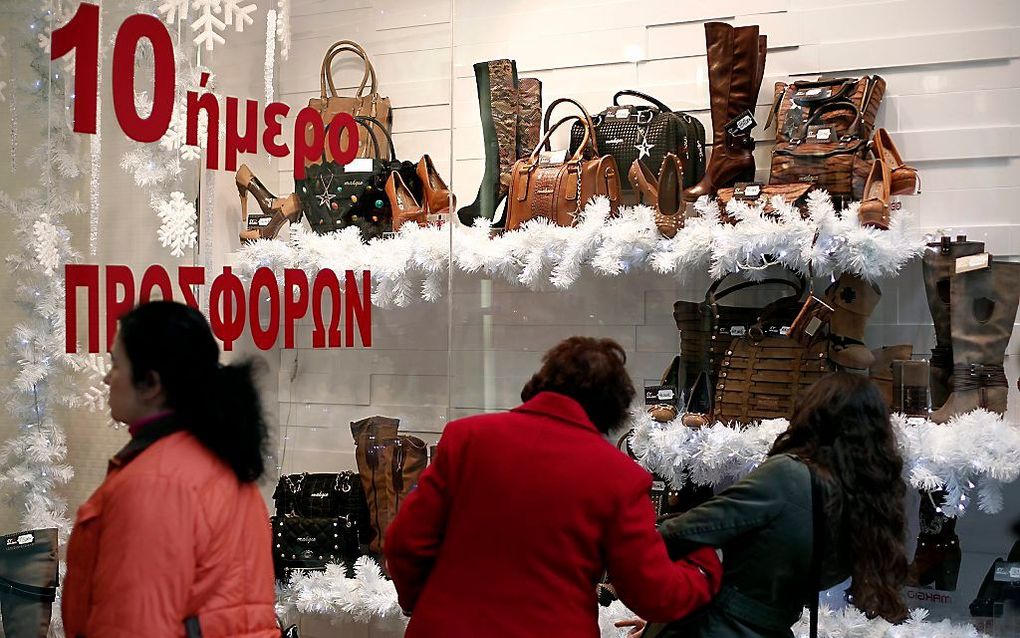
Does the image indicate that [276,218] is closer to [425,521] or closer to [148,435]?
[425,521]

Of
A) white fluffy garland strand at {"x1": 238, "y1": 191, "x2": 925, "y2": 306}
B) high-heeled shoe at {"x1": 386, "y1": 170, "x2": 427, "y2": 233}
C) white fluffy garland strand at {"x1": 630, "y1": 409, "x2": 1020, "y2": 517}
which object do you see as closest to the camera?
white fluffy garland strand at {"x1": 630, "y1": 409, "x2": 1020, "y2": 517}

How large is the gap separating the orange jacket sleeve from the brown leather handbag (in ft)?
7.21

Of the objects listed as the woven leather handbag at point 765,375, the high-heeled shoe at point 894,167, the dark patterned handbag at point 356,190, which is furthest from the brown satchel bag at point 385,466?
the high-heeled shoe at point 894,167

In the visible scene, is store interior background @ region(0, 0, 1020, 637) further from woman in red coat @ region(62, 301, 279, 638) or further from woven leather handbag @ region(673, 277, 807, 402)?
woman in red coat @ region(62, 301, 279, 638)

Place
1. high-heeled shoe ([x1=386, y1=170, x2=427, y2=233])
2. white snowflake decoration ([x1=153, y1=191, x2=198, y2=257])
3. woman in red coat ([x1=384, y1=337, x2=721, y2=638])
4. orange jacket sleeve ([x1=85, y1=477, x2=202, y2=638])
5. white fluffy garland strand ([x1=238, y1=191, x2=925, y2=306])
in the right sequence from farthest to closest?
1. high-heeled shoe ([x1=386, y1=170, x2=427, y2=233])
2. white fluffy garland strand ([x1=238, y1=191, x2=925, y2=306])
3. white snowflake decoration ([x1=153, y1=191, x2=198, y2=257])
4. woman in red coat ([x1=384, y1=337, x2=721, y2=638])
5. orange jacket sleeve ([x1=85, y1=477, x2=202, y2=638])

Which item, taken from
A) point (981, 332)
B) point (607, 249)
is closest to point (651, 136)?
point (607, 249)

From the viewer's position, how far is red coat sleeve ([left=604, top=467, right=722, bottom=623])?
2449mm

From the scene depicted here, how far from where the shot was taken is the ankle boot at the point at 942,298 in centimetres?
A: 346

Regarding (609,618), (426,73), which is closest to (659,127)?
(426,73)

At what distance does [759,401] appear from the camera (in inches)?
137

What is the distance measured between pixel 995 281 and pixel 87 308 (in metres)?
2.77

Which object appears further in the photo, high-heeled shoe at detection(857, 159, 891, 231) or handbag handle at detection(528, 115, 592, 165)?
handbag handle at detection(528, 115, 592, 165)

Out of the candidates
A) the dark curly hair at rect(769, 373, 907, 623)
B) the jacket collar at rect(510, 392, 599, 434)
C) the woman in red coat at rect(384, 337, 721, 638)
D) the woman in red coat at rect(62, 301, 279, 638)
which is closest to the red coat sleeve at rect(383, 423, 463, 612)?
the woman in red coat at rect(384, 337, 721, 638)

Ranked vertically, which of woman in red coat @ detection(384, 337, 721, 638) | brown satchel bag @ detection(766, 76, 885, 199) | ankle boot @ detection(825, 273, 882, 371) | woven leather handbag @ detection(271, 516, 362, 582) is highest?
brown satchel bag @ detection(766, 76, 885, 199)
